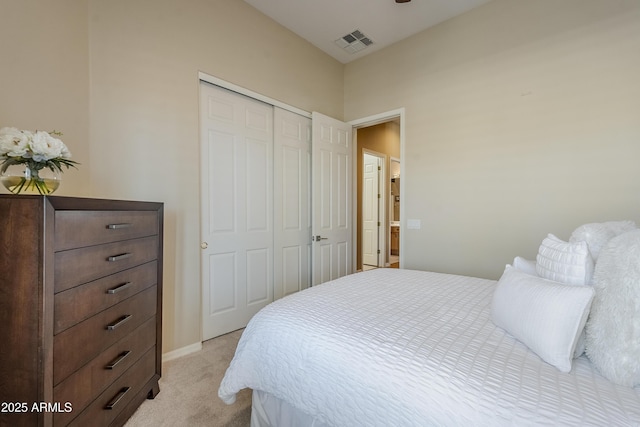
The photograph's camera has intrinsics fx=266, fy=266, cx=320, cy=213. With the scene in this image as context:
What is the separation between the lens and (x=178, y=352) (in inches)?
84.4

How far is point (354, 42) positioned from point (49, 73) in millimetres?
2870

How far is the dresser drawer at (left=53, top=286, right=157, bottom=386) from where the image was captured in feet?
3.30

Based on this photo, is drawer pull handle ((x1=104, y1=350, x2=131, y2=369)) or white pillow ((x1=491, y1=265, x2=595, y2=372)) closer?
white pillow ((x1=491, y1=265, x2=595, y2=372))

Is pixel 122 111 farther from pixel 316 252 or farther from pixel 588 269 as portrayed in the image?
pixel 588 269

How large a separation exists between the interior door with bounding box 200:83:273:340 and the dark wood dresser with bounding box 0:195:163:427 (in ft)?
2.96

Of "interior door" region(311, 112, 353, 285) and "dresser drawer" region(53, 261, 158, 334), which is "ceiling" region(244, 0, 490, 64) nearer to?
"interior door" region(311, 112, 353, 285)

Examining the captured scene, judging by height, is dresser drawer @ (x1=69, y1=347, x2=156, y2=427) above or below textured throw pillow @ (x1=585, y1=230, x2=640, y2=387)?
below

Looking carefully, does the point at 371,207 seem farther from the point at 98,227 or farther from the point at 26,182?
the point at 26,182

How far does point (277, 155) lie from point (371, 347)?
2363 millimetres

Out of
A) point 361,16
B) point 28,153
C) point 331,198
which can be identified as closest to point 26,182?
point 28,153

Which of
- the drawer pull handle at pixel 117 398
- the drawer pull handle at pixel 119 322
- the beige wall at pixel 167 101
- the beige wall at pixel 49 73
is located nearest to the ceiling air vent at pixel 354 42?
the beige wall at pixel 167 101

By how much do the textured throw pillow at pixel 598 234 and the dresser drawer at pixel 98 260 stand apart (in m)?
2.06

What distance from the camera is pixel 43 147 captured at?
1.05 meters

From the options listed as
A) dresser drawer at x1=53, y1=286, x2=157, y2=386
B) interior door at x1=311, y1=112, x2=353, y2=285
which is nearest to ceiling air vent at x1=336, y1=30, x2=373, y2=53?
interior door at x1=311, y1=112, x2=353, y2=285
